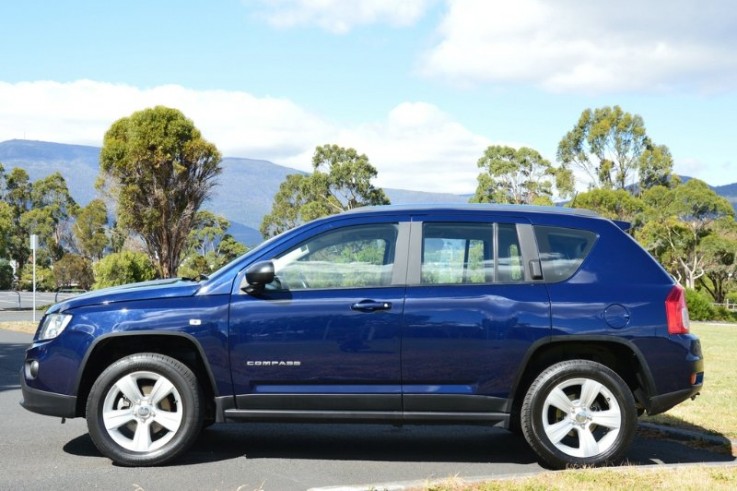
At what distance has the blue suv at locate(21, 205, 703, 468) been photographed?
5.72 meters

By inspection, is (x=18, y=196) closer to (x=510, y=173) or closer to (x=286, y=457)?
(x=510, y=173)

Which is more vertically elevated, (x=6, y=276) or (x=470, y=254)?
(x=470, y=254)

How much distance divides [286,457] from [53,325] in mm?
1942

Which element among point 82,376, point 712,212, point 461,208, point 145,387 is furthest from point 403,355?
point 712,212

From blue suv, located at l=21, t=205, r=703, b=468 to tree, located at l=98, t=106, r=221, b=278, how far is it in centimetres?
3227

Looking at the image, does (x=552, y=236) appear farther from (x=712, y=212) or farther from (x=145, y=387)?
(x=712, y=212)

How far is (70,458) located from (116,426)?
606 mm

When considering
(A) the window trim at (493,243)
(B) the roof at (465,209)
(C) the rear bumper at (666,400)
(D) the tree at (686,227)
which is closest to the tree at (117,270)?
(B) the roof at (465,209)

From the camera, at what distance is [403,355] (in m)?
5.70

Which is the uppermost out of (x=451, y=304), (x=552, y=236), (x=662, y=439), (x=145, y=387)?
(x=552, y=236)

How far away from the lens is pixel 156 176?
37844mm

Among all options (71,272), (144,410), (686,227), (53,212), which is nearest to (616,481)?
(144,410)

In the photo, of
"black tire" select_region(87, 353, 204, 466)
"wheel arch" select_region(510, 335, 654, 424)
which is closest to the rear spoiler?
"wheel arch" select_region(510, 335, 654, 424)

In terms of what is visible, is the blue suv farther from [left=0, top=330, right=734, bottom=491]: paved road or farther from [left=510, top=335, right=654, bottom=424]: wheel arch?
[left=0, top=330, right=734, bottom=491]: paved road
